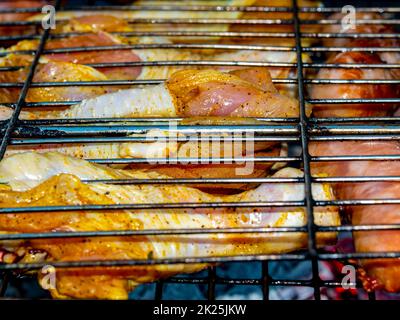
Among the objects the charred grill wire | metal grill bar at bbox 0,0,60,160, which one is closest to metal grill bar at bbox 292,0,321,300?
the charred grill wire

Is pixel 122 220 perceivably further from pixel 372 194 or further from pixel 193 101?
pixel 372 194

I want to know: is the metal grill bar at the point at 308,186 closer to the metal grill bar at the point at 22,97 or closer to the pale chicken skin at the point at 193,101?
the pale chicken skin at the point at 193,101

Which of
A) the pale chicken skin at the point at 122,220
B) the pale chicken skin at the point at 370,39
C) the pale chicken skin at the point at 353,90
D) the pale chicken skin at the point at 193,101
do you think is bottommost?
the pale chicken skin at the point at 122,220

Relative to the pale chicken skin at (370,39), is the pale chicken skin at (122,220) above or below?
below

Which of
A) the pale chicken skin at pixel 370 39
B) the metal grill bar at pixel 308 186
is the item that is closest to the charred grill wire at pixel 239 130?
the metal grill bar at pixel 308 186

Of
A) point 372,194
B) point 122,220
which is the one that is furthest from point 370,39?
point 122,220

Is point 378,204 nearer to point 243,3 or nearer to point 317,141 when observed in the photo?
point 317,141
